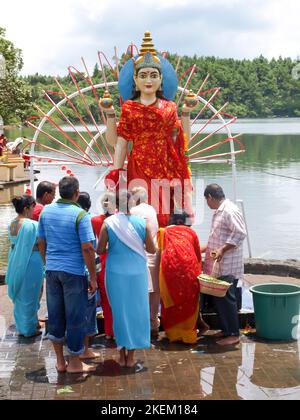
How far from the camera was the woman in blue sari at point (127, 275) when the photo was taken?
5402 millimetres

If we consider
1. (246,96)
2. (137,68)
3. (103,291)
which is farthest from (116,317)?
(246,96)

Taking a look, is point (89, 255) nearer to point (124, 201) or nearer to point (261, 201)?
point (124, 201)

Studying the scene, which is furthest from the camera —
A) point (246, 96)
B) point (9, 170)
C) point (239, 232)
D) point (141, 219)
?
point (246, 96)

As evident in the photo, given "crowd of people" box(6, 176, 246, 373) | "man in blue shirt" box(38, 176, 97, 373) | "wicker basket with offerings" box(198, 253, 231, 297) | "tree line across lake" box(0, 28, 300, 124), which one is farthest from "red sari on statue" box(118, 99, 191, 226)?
"tree line across lake" box(0, 28, 300, 124)

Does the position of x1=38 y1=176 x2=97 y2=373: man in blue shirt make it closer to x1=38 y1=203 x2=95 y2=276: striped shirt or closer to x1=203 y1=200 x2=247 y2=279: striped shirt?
x1=38 y1=203 x2=95 y2=276: striped shirt

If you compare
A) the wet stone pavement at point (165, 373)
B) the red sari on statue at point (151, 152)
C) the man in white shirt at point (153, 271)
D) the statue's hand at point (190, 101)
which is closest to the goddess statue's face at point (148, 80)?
the red sari on statue at point (151, 152)

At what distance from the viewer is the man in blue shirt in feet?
17.2

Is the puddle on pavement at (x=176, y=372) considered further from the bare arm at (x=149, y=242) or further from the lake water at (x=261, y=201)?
the lake water at (x=261, y=201)

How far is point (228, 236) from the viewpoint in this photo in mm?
6082

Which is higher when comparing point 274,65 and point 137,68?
point 274,65

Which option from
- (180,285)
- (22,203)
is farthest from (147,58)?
(180,285)

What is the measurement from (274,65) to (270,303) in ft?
280
